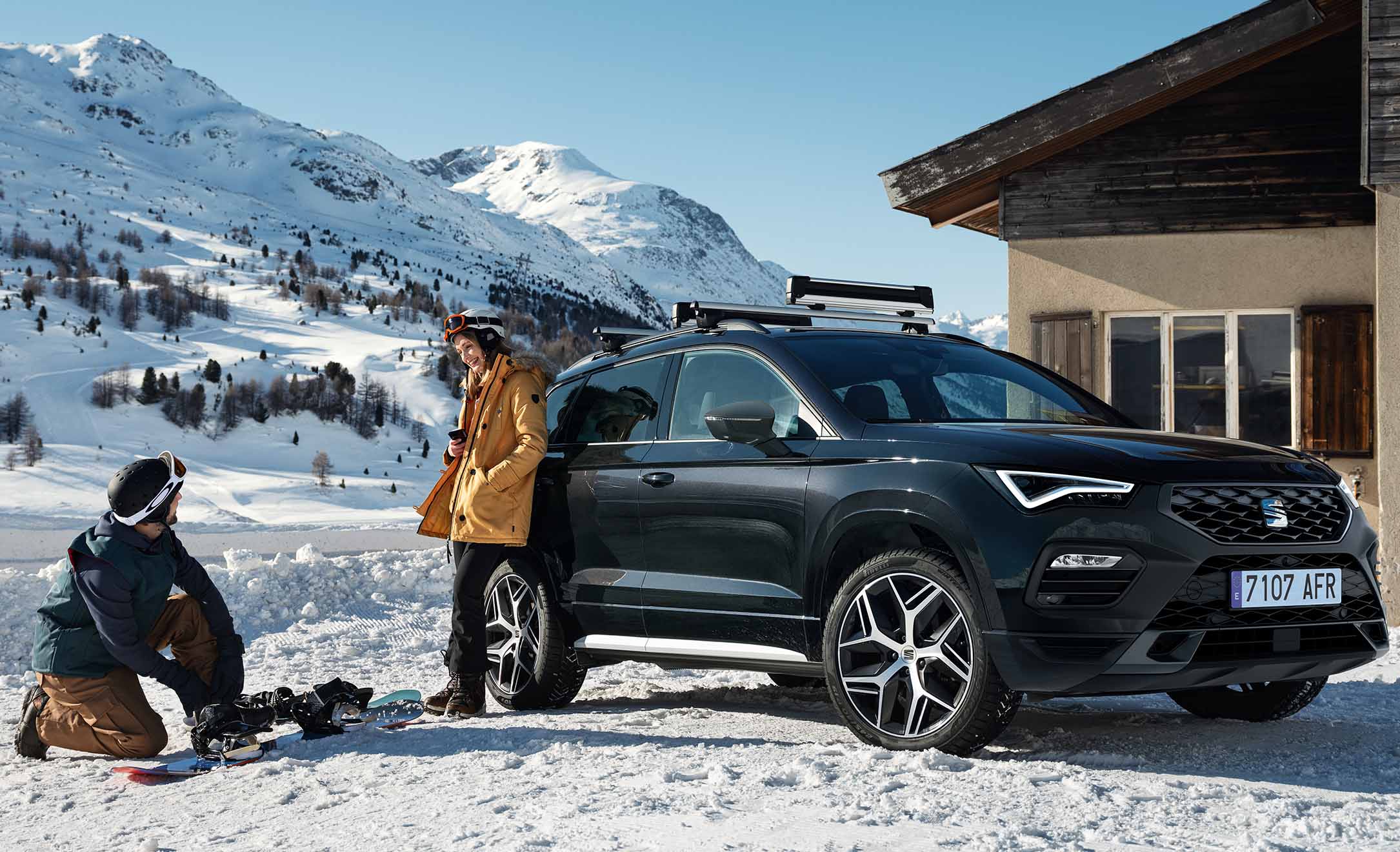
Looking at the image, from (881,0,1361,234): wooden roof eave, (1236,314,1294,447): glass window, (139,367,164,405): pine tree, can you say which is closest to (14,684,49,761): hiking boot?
(881,0,1361,234): wooden roof eave

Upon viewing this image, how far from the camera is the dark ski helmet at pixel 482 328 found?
7.16 metres

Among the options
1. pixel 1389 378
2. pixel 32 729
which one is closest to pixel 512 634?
pixel 32 729

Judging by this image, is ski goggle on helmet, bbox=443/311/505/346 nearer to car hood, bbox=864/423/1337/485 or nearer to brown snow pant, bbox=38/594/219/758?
brown snow pant, bbox=38/594/219/758

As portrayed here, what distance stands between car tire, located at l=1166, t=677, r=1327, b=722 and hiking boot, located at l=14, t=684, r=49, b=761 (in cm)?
500

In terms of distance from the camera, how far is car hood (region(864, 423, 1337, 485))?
191 inches

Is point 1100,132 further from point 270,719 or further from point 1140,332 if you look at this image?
point 270,719

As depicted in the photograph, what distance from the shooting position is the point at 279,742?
6.20m

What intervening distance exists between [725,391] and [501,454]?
1367 mm

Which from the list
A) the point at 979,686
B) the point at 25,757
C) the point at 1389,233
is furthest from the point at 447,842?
the point at 1389,233

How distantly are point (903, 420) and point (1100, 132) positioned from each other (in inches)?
325

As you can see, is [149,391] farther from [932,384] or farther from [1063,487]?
[1063,487]

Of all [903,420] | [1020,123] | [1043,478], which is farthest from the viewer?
[1020,123]

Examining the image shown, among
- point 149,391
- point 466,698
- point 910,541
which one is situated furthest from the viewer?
point 149,391

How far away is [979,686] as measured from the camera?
4.97 meters
